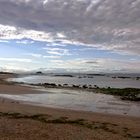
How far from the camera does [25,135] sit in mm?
13344

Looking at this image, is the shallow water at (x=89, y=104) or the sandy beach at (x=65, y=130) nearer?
the sandy beach at (x=65, y=130)

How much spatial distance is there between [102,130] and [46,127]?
9.49 ft

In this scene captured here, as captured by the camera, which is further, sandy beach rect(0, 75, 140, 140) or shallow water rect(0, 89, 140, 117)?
shallow water rect(0, 89, 140, 117)

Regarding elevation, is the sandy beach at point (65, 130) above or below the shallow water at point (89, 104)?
below

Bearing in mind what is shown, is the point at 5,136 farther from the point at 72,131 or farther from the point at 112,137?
the point at 112,137

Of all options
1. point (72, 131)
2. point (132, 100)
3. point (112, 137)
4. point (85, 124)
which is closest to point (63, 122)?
point (85, 124)

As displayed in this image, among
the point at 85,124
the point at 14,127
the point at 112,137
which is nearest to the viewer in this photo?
the point at 112,137

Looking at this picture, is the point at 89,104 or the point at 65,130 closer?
the point at 65,130

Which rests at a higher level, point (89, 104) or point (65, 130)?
point (89, 104)

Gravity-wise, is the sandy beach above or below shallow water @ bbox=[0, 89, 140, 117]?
below

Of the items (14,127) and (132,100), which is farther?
(132,100)

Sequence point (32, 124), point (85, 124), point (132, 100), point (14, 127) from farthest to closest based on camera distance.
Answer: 1. point (132, 100)
2. point (85, 124)
3. point (32, 124)
4. point (14, 127)

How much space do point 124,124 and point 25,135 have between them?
23.2 ft

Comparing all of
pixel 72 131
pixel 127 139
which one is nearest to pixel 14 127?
pixel 72 131
